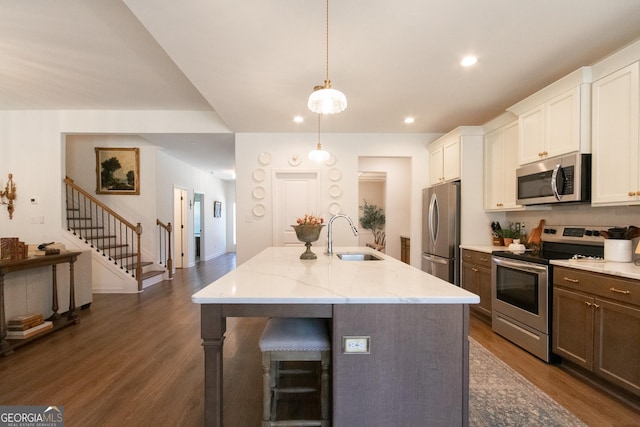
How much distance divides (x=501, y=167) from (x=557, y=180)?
3.30ft

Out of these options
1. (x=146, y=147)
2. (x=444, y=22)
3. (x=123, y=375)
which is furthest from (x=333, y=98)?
(x=146, y=147)

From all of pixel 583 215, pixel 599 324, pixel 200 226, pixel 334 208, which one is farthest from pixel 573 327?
pixel 200 226

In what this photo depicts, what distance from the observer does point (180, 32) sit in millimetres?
2119

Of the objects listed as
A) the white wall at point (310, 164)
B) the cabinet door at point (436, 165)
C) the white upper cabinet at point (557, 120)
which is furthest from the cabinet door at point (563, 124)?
the white wall at point (310, 164)

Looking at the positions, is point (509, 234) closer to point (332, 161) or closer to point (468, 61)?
point (468, 61)

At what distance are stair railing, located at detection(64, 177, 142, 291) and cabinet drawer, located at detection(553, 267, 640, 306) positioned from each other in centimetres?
572

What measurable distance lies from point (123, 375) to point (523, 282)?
3405 mm

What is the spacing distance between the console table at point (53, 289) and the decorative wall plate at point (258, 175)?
245 centimetres

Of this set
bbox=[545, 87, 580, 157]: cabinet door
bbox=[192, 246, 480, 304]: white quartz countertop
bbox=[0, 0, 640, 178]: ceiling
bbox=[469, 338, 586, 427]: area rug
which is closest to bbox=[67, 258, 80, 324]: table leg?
bbox=[0, 0, 640, 178]: ceiling

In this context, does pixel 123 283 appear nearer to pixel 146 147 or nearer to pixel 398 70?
pixel 146 147

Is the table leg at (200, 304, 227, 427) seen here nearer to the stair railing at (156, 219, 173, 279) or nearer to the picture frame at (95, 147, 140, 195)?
the stair railing at (156, 219, 173, 279)

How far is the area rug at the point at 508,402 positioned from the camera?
5.65 ft

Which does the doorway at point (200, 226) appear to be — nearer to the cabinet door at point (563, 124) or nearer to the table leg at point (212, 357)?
the table leg at point (212, 357)

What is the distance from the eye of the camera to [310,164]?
15.5ft
